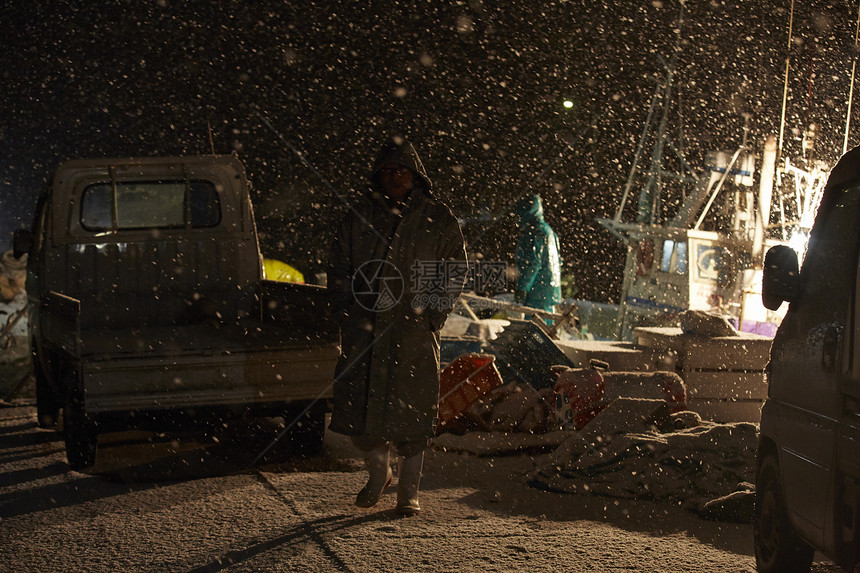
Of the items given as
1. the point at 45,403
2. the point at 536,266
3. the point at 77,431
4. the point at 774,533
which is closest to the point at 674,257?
the point at 536,266

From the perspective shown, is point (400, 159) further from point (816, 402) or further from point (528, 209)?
point (528, 209)

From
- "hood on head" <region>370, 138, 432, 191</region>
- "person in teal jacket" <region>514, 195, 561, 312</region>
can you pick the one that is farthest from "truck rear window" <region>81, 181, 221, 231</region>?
"person in teal jacket" <region>514, 195, 561, 312</region>

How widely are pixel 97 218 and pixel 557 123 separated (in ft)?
58.8

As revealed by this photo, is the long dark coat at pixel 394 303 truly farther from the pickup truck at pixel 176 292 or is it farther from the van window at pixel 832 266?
the van window at pixel 832 266

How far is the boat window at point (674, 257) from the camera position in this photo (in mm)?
18938

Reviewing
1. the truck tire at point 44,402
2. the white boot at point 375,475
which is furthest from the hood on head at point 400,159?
the truck tire at point 44,402

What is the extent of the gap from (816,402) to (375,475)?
2.51 meters

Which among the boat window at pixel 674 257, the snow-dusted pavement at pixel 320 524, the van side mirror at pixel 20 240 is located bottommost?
the snow-dusted pavement at pixel 320 524

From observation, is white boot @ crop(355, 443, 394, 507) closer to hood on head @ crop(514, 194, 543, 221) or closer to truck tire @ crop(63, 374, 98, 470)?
truck tire @ crop(63, 374, 98, 470)

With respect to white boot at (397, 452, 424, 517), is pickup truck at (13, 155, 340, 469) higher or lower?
higher

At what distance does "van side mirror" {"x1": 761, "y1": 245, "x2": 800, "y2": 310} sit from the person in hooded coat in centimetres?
167

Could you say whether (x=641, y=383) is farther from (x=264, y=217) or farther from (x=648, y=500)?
(x=264, y=217)

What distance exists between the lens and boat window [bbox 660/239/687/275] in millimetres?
18938

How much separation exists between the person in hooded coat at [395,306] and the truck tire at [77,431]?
221cm
